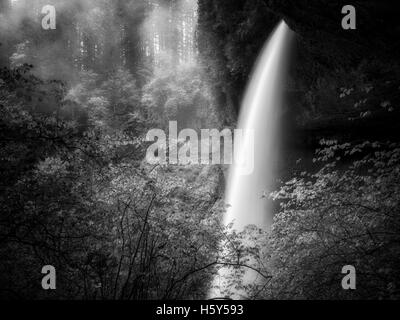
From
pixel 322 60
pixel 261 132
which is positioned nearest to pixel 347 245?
pixel 322 60

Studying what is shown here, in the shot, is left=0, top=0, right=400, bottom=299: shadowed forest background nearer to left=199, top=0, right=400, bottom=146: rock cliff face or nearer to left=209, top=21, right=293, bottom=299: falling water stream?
left=199, top=0, right=400, bottom=146: rock cliff face

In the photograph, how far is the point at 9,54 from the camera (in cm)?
2481

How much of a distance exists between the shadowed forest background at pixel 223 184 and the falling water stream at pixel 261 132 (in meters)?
0.47

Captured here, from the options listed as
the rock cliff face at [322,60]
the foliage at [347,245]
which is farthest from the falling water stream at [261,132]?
the foliage at [347,245]

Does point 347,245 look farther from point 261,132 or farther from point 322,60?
point 261,132

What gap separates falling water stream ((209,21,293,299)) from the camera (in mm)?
10758

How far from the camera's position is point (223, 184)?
14703 millimetres

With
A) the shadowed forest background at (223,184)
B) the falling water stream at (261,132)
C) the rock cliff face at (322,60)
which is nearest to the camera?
the shadowed forest background at (223,184)

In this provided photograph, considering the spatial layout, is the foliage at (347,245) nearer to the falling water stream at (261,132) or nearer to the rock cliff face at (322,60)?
the rock cliff face at (322,60)

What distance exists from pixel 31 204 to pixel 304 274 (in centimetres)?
524

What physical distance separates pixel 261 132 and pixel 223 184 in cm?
402

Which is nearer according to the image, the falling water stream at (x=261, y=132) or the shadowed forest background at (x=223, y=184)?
the shadowed forest background at (x=223, y=184)

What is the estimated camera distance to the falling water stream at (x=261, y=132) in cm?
1076
